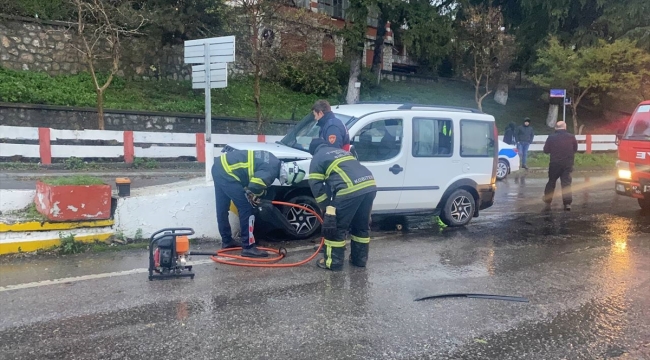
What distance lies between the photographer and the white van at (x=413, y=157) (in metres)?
7.55

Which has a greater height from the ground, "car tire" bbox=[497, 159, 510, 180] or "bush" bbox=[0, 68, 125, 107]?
"bush" bbox=[0, 68, 125, 107]

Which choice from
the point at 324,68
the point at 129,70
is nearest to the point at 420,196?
the point at 129,70

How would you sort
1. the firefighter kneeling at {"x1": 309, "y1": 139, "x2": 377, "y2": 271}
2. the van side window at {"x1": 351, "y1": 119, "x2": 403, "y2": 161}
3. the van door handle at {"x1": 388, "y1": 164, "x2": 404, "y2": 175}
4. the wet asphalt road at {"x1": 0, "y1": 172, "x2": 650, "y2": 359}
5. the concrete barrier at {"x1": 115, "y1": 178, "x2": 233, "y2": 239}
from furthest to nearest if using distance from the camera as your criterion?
the van door handle at {"x1": 388, "y1": 164, "x2": 404, "y2": 175} → the van side window at {"x1": 351, "y1": 119, "x2": 403, "y2": 161} → the concrete barrier at {"x1": 115, "y1": 178, "x2": 233, "y2": 239} → the firefighter kneeling at {"x1": 309, "y1": 139, "x2": 377, "y2": 271} → the wet asphalt road at {"x1": 0, "y1": 172, "x2": 650, "y2": 359}

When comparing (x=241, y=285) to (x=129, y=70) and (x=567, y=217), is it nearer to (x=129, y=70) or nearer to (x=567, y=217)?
(x=567, y=217)

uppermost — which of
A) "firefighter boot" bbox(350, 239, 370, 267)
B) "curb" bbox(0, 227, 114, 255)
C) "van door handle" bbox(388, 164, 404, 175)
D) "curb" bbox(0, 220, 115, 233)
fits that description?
"van door handle" bbox(388, 164, 404, 175)

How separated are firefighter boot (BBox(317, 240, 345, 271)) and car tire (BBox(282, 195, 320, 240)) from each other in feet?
4.13

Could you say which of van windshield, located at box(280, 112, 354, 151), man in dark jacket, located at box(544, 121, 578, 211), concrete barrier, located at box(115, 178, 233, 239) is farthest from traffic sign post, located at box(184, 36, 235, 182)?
man in dark jacket, located at box(544, 121, 578, 211)

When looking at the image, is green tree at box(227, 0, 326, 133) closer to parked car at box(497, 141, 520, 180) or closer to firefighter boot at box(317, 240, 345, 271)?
parked car at box(497, 141, 520, 180)

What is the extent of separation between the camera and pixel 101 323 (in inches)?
176

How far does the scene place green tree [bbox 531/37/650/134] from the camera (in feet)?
80.0

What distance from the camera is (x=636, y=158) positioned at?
10148mm

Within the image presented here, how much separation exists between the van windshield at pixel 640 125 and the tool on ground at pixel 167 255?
8602mm

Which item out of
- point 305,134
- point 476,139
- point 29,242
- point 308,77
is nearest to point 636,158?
point 476,139

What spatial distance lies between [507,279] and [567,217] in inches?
186
